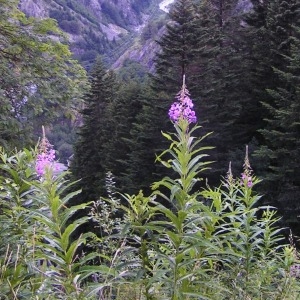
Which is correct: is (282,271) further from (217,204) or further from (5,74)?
(5,74)

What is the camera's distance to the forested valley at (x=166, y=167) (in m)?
2.57

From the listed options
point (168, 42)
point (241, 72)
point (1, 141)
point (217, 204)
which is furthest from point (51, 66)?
point (241, 72)

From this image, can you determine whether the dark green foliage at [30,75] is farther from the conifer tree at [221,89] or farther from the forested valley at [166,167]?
the conifer tree at [221,89]

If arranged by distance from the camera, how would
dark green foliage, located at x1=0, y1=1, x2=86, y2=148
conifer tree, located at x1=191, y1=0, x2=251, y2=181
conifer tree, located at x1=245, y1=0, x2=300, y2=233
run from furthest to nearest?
1. conifer tree, located at x1=191, y1=0, x2=251, y2=181
2. conifer tree, located at x1=245, y1=0, x2=300, y2=233
3. dark green foliage, located at x1=0, y1=1, x2=86, y2=148

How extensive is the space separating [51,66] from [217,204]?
8052 mm

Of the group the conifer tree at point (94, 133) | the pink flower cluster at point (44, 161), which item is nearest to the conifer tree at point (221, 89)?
the conifer tree at point (94, 133)

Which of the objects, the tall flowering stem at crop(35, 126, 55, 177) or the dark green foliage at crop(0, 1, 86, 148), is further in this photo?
the dark green foliage at crop(0, 1, 86, 148)

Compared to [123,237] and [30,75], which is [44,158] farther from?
[30,75]

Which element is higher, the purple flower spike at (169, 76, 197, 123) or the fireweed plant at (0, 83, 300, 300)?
the purple flower spike at (169, 76, 197, 123)

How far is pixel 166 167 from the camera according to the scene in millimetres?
9031

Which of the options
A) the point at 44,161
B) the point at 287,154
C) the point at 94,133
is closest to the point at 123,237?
the point at 44,161

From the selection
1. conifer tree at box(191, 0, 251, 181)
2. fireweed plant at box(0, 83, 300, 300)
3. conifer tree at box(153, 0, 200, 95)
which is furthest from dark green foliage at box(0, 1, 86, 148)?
conifer tree at box(153, 0, 200, 95)

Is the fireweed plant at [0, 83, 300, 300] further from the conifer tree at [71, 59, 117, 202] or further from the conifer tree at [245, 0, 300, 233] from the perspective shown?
the conifer tree at [71, 59, 117, 202]

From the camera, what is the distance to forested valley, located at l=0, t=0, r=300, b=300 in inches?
101
